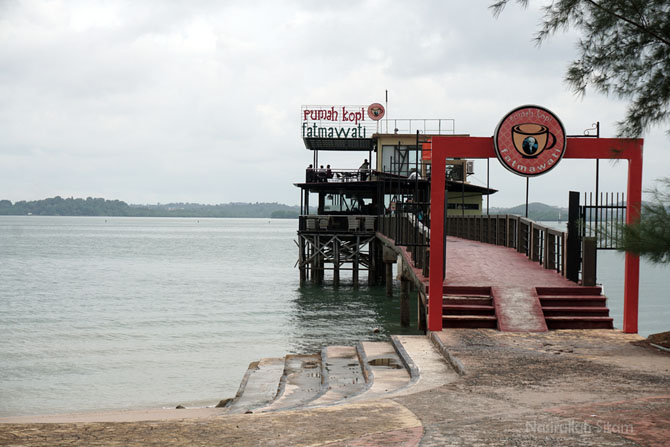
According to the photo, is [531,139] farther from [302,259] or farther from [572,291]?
[302,259]

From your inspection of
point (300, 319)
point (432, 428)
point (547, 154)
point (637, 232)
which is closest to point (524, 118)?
point (547, 154)

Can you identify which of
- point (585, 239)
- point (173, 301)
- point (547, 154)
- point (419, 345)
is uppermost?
point (547, 154)

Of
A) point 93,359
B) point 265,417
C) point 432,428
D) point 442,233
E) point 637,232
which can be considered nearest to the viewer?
point 432,428

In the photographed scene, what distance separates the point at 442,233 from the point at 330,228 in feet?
74.3

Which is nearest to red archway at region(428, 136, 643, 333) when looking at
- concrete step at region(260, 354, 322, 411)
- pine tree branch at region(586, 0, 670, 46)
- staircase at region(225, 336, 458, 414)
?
staircase at region(225, 336, 458, 414)

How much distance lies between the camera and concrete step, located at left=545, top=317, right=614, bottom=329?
12.1m

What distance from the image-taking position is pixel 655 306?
100 ft

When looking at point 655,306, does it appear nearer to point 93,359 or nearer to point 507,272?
point 507,272

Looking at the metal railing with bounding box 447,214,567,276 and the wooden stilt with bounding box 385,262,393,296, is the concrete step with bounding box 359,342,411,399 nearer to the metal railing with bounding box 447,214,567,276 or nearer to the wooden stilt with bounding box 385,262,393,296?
the metal railing with bounding box 447,214,567,276

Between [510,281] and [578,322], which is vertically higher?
[510,281]

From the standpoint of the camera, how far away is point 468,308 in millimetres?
12414

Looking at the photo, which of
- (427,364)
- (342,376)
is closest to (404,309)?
(342,376)

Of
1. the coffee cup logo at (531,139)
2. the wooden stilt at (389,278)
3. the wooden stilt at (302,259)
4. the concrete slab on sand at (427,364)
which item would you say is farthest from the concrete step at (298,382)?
the wooden stilt at (302,259)

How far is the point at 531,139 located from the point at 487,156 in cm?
76
